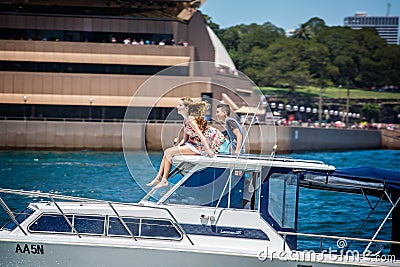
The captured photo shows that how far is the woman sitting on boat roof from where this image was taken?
12195mm

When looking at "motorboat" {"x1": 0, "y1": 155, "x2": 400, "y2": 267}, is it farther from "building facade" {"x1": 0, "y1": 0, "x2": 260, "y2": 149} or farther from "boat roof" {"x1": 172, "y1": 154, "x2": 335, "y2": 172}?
"building facade" {"x1": 0, "y1": 0, "x2": 260, "y2": 149}

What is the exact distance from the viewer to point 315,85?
401 feet

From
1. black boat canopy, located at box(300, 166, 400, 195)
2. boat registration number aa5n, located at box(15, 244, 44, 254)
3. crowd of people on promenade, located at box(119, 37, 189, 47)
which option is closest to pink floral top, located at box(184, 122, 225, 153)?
Result: black boat canopy, located at box(300, 166, 400, 195)

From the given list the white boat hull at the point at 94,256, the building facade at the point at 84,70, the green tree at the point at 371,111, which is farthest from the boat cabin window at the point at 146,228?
the green tree at the point at 371,111

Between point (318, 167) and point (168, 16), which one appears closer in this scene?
point (318, 167)

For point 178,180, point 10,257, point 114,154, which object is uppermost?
point 178,180

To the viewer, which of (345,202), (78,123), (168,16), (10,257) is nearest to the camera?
(10,257)

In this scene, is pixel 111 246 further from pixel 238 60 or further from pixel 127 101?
pixel 238 60

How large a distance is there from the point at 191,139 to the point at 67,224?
2.40 meters

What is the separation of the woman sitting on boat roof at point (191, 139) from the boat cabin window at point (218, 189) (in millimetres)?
323

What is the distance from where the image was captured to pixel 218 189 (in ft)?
40.1

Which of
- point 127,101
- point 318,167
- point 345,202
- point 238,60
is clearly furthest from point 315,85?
point 318,167

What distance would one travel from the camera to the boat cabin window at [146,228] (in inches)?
461

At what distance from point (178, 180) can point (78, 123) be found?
4480 cm
